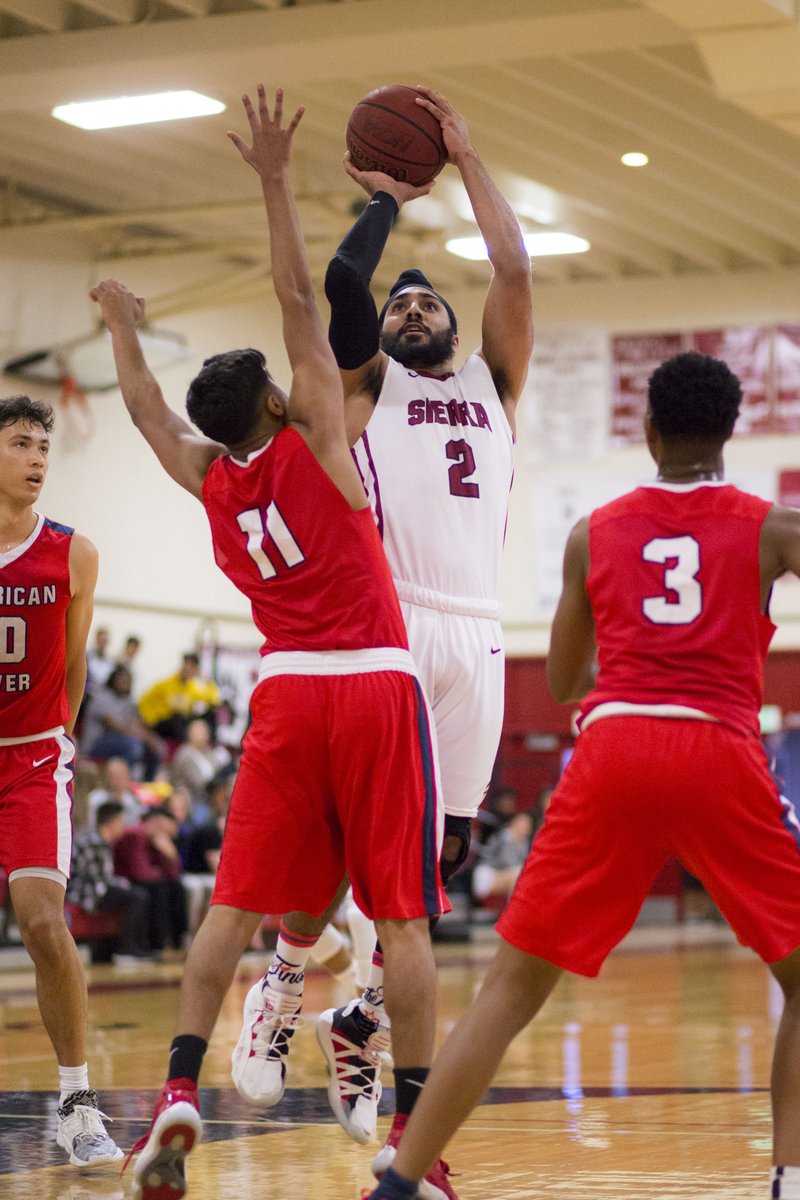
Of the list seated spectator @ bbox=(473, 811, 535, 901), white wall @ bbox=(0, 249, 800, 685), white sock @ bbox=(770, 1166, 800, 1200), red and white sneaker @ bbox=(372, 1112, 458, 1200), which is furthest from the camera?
white wall @ bbox=(0, 249, 800, 685)

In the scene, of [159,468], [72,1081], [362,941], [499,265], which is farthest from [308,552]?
[159,468]

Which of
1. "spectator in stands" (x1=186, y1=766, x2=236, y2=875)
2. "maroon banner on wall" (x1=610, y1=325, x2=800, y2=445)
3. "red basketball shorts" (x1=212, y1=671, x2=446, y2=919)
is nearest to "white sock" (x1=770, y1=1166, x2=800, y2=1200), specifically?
"red basketball shorts" (x1=212, y1=671, x2=446, y2=919)

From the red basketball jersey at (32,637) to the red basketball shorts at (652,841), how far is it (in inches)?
85.6

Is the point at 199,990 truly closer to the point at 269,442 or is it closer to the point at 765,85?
the point at 269,442

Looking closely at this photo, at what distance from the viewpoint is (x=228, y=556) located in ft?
14.6

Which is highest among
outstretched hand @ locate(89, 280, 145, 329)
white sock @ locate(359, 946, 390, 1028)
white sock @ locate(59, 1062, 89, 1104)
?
outstretched hand @ locate(89, 280, 145, 329)

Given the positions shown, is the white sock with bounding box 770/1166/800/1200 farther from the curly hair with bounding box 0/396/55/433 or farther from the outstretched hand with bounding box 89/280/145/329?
the curly hair with bounding box 0/396/55/433

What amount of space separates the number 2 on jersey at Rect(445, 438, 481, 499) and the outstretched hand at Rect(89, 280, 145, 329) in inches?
36.8

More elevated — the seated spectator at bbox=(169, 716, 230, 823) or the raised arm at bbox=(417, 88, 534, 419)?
the raised arm at bbox=(417, 88, 534, 419)

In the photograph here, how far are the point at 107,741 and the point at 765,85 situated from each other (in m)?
8.32

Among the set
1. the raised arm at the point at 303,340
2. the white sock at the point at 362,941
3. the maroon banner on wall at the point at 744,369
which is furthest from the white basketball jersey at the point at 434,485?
the maroon banner on wall at the point at 744,369

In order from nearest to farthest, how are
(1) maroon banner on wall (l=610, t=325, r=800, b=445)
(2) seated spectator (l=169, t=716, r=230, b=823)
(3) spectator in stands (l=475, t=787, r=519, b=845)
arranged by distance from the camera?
(2) seated spectator (l=169, t=716, r=230, b=823) < (3) spectator in stands (l=475, t=787, r=519, b=845) < (1) maroon banner on wall (l=610, t=325, r=800, b=445)

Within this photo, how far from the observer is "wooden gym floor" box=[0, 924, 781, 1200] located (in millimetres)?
4570

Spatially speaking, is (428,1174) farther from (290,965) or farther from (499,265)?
(499,265)
